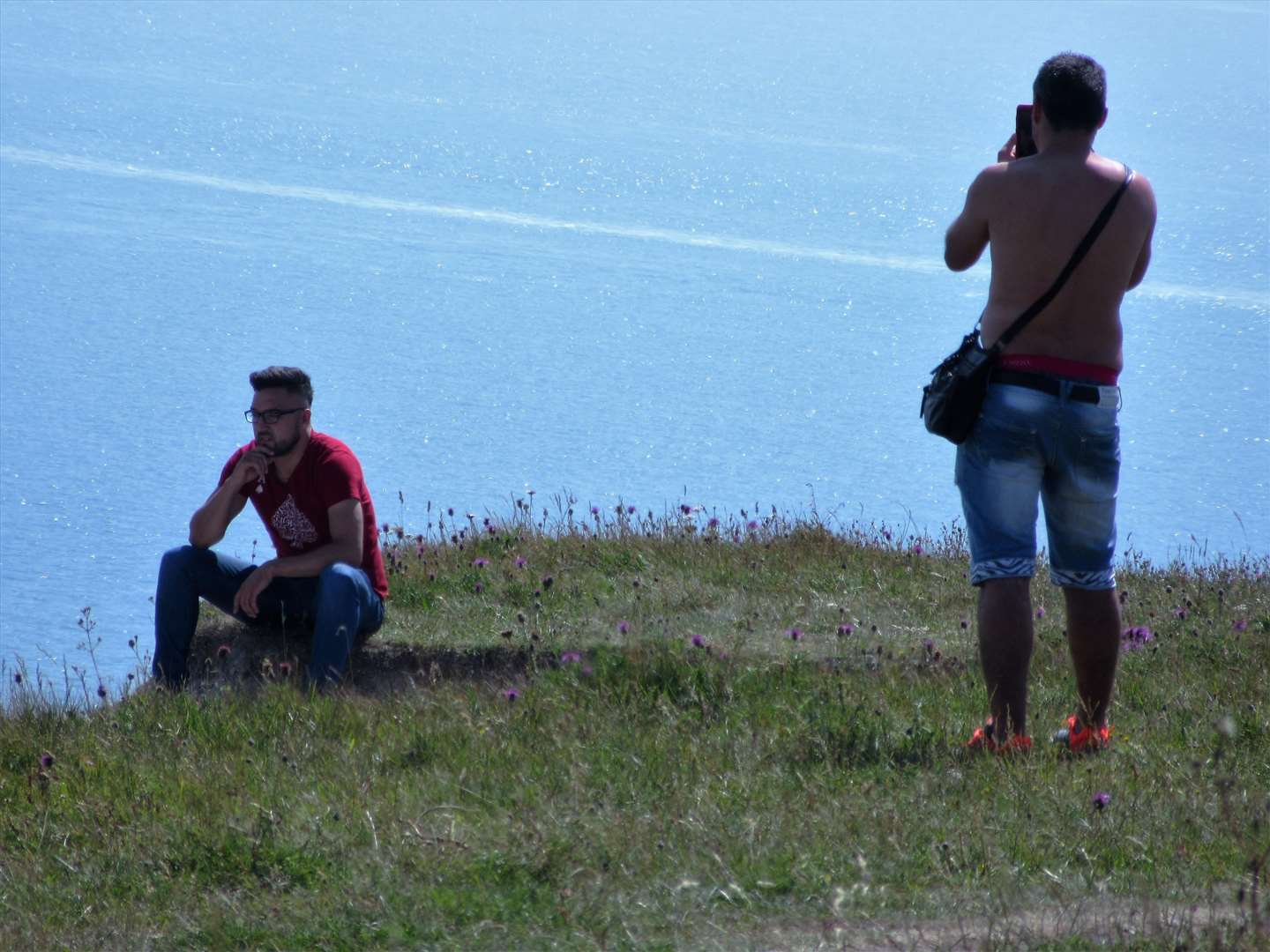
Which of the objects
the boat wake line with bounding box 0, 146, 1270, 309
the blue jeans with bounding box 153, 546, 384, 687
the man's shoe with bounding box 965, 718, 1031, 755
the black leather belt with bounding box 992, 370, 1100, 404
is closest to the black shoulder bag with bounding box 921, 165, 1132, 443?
the black leather belt with bounding box 992, 370, 1100, 404

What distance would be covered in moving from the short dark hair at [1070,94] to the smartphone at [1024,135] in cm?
25

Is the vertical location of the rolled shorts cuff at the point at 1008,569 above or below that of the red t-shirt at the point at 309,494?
above

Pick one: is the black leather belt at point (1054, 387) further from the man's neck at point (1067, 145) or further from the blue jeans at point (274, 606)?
the blue jeans at point (274, 606)

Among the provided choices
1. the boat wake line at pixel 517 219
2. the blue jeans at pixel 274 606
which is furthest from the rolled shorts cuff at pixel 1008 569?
the boat wake line at pixel 517 219

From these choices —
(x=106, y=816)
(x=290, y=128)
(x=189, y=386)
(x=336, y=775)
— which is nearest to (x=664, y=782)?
(x=336, y=775)

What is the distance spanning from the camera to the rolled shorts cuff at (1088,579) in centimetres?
474

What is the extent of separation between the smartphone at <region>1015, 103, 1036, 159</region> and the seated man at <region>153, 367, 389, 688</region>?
2941 millimetres

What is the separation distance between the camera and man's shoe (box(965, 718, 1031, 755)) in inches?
185

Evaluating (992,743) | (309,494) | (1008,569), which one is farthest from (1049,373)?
(309,494)

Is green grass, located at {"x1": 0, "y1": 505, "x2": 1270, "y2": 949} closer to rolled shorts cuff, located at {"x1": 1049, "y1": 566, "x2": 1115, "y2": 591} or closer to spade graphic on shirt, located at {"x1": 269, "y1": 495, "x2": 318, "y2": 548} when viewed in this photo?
rolled shorts cuff, located at {"x1": 1049, "y1": 566, "x2": 1115, "y2": 591}

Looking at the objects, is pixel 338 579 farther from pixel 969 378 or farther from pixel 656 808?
pixel 969 378

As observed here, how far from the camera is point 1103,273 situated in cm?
454

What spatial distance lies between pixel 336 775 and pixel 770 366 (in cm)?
1416

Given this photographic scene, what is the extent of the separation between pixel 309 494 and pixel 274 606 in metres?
0.56
